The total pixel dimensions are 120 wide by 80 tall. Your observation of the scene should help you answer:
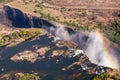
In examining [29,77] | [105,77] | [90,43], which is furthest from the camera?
[90,43]

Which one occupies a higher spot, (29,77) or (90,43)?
(90,43)

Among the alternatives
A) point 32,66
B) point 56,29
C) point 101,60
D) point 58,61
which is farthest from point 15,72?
point 56,29

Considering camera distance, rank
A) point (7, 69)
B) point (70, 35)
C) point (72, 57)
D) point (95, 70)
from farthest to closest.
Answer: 1. point (70, 35)
2. point (7, 69)
3. point (72, 57)
4. point (95, 70)

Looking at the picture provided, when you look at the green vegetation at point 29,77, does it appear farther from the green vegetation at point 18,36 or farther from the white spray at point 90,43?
the green vegetation at point 18,36

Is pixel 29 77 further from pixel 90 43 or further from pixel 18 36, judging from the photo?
pixel 18 36

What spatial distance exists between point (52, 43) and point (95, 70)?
48796mm

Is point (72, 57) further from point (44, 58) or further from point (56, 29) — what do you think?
point (56, 29)

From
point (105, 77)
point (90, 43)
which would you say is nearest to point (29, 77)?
point (105, 77)

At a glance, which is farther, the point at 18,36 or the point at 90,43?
the point at 18,36

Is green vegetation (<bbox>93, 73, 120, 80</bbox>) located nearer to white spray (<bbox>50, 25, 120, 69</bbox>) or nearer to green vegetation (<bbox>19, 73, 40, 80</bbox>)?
white spray (<bbox>50, 25, 120, 69</bbox>)

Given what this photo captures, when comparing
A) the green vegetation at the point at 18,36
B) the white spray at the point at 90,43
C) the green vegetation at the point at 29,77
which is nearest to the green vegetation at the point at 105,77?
the white spray at the point at 90,43

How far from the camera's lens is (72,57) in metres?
138

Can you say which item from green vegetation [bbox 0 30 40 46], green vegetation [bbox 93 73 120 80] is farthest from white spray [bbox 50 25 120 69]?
green vegetation [bbox 93 73 120 80]

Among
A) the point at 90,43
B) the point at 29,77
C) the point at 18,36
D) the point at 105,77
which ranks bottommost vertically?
the point at 18,36
